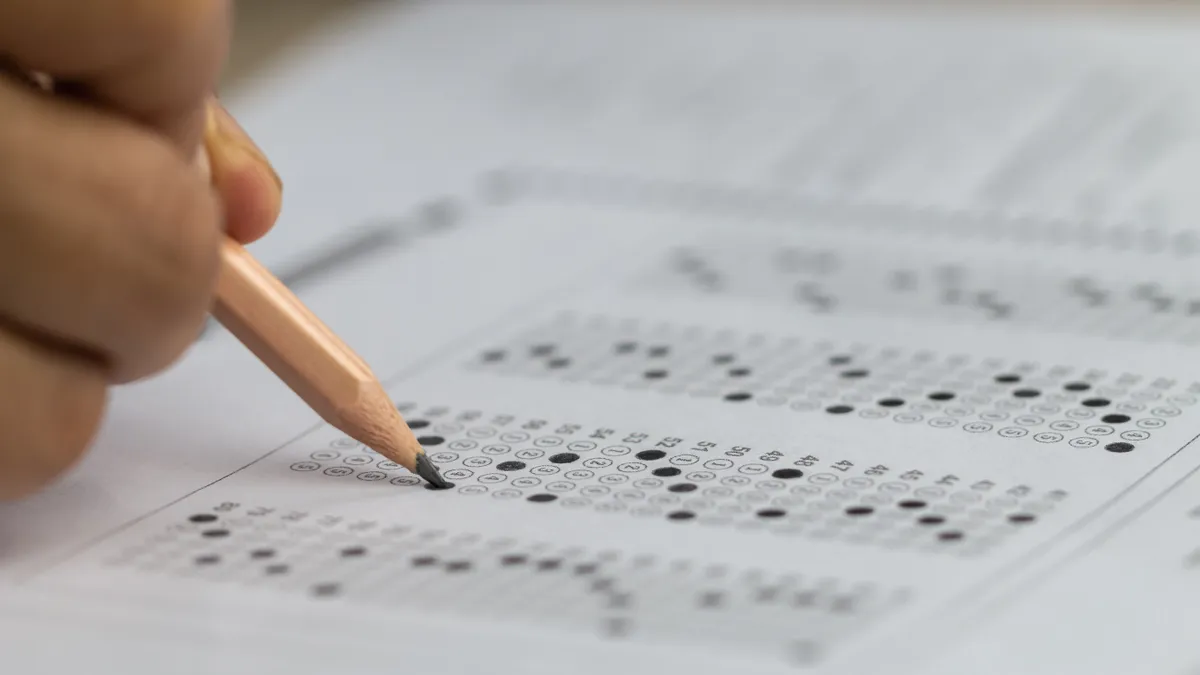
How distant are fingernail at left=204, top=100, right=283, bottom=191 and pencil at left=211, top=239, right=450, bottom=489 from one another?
21 mm

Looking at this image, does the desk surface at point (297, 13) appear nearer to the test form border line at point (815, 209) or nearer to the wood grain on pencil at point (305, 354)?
the test form border line at point (815, 209)

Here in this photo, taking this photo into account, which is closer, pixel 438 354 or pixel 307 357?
pixel 307 357

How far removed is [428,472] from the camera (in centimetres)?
42

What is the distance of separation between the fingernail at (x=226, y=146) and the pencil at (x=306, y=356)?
2cm

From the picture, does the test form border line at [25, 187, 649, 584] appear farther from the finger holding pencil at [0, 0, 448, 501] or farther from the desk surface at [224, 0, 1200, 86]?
the desk surface at [224, 0, 1200, 86]

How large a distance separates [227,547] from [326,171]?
0.36 meters

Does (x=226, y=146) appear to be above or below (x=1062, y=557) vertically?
above

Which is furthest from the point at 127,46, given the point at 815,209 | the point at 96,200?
the point at 815,209

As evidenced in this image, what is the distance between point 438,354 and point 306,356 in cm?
12

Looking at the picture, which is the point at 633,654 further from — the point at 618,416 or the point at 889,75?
→ the point at 889,75

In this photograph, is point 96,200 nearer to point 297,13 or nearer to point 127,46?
point 127,46

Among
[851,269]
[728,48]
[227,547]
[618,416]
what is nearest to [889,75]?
[728,48]

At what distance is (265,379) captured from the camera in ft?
1.65

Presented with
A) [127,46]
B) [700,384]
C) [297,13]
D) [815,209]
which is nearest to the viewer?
[127,46]
